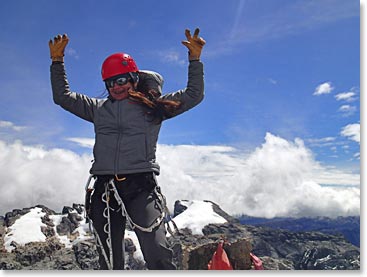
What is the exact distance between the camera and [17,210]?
173375 millimetres

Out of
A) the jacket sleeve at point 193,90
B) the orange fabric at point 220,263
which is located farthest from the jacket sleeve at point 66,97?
the orange fabric at point 220,263

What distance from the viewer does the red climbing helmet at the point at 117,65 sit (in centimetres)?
381

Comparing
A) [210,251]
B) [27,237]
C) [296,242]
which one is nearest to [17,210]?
[27,237]

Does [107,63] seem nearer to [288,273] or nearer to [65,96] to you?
[65,96]

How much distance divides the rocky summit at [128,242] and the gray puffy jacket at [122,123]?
109 metres

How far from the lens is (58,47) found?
153 inches

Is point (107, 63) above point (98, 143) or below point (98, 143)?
above

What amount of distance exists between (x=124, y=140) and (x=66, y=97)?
74 centimetres

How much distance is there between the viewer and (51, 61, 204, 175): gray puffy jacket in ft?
11.8

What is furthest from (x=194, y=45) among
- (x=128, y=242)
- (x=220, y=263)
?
(x=128, y=242)

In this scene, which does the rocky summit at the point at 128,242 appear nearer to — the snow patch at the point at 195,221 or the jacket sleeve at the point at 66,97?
the snow patch at the point at 195,221

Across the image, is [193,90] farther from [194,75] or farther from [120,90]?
[120,90]

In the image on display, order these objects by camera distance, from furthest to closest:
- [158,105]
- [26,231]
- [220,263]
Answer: [26,231], [220,263], [158,105]

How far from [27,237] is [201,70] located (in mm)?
160989
